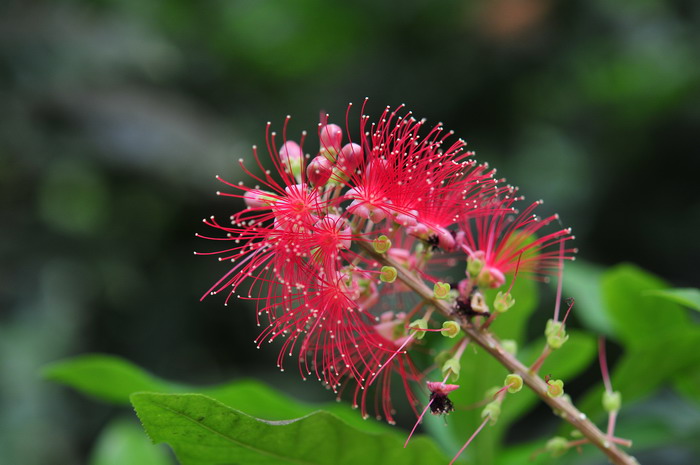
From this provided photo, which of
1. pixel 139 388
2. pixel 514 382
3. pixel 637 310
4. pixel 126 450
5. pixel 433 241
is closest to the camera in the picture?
pixel 514 382

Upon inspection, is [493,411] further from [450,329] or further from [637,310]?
[637,310]

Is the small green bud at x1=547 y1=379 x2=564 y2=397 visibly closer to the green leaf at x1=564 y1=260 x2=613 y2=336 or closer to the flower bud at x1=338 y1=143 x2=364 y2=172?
the flower bud at x1=338 y1=143 x2=364 y2=172

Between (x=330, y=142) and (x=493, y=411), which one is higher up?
(x=330, y=142)

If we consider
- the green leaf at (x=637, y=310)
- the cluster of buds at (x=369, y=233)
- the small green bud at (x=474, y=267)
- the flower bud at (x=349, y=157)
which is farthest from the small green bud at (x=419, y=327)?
the green leaf at (x=637, y=310)

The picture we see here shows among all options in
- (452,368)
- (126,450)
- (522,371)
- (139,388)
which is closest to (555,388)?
(522,371)

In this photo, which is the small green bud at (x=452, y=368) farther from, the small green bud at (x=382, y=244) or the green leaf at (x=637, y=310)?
the green leaf at (x=637, y=310)

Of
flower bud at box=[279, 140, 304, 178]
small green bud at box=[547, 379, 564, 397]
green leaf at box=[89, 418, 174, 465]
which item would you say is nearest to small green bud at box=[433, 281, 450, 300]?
small green bud at box=[547, 379, 564, 397]

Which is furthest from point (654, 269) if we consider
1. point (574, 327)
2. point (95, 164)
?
point (95, 164)
